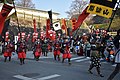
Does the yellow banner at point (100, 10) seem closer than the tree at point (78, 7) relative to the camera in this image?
Yes

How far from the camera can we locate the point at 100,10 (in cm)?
966

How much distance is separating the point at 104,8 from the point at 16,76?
4.68 meters

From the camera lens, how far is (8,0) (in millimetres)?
15047

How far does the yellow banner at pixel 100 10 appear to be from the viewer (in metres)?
9.59

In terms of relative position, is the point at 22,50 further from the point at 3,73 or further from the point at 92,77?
the point at 92,77

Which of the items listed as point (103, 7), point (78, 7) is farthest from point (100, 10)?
point (78, 7)

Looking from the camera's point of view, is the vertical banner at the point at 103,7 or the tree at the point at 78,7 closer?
the vertical banner at the point at 103,7

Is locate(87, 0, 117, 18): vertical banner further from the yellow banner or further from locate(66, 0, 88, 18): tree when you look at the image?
locate(66, 0, 88, 18): tree

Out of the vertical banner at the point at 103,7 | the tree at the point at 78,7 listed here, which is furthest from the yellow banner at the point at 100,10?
the tree at the point at 78,7

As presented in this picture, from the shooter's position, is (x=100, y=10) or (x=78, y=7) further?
(x=78, y=7)

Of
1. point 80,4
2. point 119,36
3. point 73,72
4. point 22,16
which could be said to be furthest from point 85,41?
point 80,4

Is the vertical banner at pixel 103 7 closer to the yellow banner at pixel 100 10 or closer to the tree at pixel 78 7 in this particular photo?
the yellow banner at pixel 100 10

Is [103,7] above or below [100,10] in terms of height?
above

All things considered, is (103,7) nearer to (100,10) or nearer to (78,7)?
(100,10)
